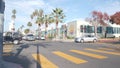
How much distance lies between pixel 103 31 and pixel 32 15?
109 ft

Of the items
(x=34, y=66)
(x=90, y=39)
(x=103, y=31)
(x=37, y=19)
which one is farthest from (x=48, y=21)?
(x=34, y=66)

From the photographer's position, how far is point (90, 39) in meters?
49.8

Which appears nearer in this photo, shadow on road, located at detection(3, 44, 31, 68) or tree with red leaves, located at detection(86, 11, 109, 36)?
shadow on road, located at detection(3, 44, 31, 68)

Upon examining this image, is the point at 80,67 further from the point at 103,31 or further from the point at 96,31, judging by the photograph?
the point at 103,31

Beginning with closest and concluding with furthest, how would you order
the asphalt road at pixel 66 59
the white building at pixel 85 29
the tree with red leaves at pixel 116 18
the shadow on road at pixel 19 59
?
the asphalt road at pixel 66 59 → the shadow on road at pixel 19 59 → the tree with red leaves at pixel 116 18 → the white building at pixel 85 29

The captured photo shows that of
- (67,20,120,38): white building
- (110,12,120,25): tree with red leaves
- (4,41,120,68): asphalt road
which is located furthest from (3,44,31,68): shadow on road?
(67,20,120,38): white building

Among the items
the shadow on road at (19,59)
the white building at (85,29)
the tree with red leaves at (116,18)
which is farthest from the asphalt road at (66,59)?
the white building at (85,29)

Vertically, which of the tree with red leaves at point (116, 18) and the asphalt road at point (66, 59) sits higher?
the tree with red leaves at point (116, 18)

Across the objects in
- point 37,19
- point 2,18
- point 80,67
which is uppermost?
point 37,19

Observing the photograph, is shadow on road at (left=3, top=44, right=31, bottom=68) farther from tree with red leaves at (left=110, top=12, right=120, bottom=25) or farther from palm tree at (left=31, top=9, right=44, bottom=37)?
palm tree at (left=31, top=9, right=44, bottom=37)

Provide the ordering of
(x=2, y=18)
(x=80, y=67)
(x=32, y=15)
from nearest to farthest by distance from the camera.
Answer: (x=2, y=18)
(x=80, y=67)
(x=32, y=15)

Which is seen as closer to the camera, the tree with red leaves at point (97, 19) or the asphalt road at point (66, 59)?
the asphalt road at point (66, 59)

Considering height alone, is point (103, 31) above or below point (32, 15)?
below

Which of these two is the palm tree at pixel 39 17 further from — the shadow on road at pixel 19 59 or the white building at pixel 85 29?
the shadow on road at pixel 19 59
